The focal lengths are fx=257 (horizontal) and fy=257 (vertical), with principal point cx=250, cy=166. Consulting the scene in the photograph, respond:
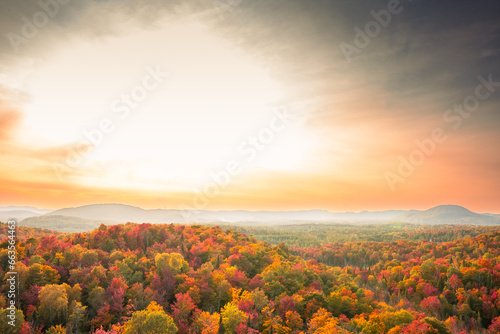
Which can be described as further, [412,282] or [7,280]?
[412,282]

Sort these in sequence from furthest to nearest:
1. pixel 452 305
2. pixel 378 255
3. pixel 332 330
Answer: pixel 378 255
pixel 452 305
pixel 332 330

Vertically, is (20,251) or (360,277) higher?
(20,251)

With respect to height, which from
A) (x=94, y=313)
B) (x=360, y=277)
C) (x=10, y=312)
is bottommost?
(x=360, y=277)

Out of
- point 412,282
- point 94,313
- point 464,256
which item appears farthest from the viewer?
point 464,256

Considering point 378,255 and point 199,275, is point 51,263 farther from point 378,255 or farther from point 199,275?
point 378,255

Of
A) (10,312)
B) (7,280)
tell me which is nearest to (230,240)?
(7,280)

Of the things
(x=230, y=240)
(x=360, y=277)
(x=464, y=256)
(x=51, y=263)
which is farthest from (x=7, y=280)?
(x=464, y=256)
